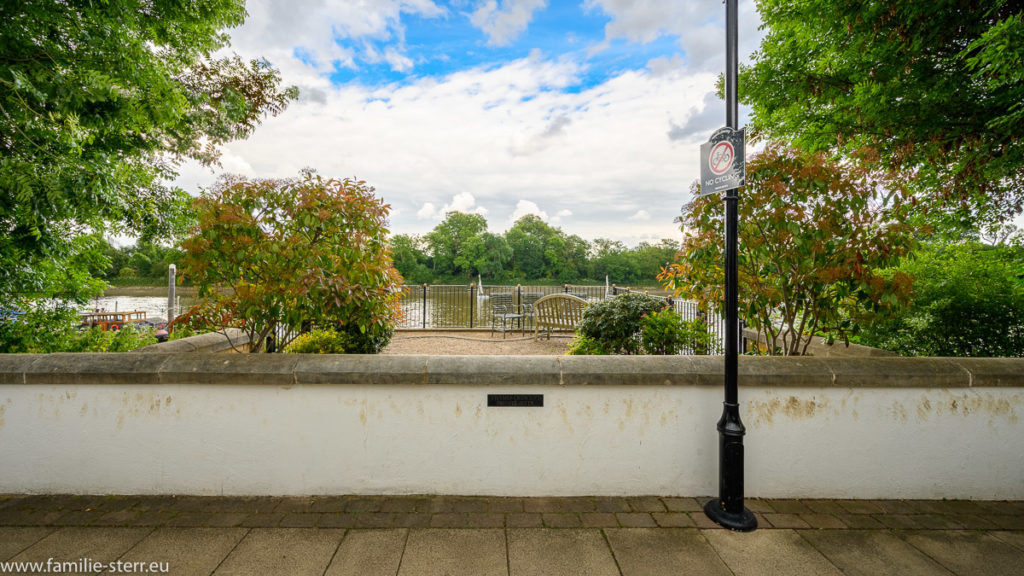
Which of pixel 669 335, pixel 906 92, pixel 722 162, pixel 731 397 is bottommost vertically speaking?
pixel 731 397

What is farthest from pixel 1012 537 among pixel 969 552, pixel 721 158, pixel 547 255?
pixel 547 255

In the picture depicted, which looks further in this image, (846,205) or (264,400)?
(846,205)

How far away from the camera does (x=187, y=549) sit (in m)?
2.56

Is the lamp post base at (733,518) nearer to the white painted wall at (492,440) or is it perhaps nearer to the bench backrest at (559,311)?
the white painted wall at (492,440)

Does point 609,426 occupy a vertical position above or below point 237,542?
above

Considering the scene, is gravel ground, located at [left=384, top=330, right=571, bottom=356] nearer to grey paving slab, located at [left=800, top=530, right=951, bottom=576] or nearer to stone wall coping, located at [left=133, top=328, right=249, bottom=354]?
stone wall coping, located at [left=133, top=328, right=249, bottom=354]

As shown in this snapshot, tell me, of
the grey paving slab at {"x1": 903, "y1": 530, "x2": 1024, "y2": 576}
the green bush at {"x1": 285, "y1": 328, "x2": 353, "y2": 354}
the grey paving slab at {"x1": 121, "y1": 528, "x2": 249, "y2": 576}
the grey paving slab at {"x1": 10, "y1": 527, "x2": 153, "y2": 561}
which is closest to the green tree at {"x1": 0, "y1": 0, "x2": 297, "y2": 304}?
the green bush at {"x1": 285, "y1": 328, "x2": 353, "y2": 354}

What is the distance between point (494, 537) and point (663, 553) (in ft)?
3.36

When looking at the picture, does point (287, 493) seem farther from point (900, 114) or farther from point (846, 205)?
point (900, 114)

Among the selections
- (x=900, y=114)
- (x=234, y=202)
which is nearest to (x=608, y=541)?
(x=234, y=202)

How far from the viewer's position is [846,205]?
11.7 feet

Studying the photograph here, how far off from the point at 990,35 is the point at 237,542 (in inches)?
247

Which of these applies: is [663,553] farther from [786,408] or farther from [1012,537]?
[1012,537]

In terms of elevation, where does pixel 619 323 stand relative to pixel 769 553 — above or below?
above
